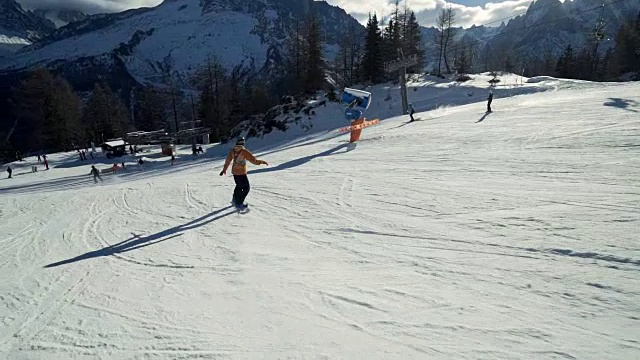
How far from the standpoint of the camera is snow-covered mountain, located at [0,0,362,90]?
490ft

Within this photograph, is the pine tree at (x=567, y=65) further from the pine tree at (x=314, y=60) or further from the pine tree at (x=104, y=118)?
the pine tree at (x=104, y=118)

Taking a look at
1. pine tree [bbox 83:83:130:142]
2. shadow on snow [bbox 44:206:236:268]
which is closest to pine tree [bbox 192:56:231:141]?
pine tree [bbox 83:83:130:142]

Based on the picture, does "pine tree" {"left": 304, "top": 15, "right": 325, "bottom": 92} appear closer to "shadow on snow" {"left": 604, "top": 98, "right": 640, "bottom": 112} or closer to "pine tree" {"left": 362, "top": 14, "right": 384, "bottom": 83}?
"pine tree" {"left": 362, "top": 14, "right": 384, "bottom": 83}

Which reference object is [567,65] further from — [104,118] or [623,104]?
[104,118]

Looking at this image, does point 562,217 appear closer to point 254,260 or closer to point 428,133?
point 254,260

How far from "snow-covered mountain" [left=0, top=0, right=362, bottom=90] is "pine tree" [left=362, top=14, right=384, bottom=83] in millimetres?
100122

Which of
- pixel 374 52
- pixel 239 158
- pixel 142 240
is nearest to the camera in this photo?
pixel 142 240

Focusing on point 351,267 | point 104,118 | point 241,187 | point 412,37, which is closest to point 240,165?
point 241,187

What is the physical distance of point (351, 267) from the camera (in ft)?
16.5

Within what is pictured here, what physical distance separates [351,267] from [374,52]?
50238 mm

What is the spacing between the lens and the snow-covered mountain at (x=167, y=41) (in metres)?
150

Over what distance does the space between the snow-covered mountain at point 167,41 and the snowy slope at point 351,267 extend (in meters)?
147

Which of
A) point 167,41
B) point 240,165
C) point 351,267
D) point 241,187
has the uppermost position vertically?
point 167,41

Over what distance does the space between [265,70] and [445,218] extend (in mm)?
153276
